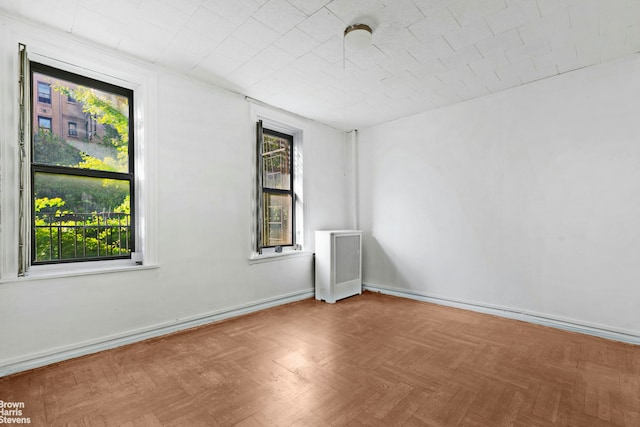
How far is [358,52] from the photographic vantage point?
8.80 feet

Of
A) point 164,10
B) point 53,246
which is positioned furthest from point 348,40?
point 53,246

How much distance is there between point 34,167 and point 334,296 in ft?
11.2

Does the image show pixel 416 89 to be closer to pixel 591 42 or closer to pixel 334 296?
pixel 591 42

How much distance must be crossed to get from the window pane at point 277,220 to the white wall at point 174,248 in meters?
0.36

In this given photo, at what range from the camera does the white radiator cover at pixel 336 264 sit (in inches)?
161

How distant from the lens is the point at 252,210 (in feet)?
12.0

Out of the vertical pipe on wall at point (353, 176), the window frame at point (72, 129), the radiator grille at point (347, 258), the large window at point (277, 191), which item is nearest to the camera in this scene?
the window frame at point (72, 129)

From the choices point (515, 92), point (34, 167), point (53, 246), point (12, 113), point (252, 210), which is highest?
point (515, 92)

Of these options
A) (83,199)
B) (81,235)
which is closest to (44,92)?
(83,199)

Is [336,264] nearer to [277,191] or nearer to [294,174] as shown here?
[277,191]

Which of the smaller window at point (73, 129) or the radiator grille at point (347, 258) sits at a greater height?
the smaller window at point (73, 129)

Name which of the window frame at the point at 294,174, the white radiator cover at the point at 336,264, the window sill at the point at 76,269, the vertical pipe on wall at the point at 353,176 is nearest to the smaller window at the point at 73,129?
the window sill at the point at 76,269

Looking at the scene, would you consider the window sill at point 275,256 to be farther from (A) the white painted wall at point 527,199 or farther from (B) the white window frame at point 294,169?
(A) the white painted wall at point 527,199

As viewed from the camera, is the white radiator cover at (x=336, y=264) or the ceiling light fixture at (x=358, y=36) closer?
the ceiling light fixture at (x=358, y=36)
